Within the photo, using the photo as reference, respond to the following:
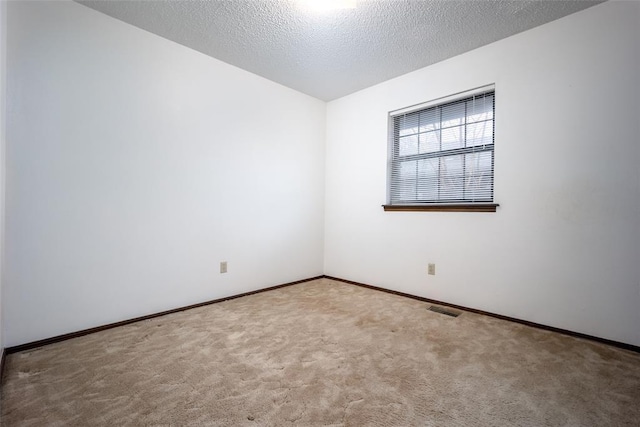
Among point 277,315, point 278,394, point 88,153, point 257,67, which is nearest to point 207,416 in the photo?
point 278,394

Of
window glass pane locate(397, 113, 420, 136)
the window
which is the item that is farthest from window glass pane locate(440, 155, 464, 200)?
window glass pane locate(397, 113, 420, 136)

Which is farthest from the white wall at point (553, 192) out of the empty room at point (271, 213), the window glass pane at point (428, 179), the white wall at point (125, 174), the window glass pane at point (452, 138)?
the white wall at point (125, 174)

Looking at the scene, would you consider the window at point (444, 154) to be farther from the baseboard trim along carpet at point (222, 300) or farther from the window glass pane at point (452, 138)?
the baseboard trim along carpet at point (222, 300)

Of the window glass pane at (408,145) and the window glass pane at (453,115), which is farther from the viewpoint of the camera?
the window glass pane at (408,145)

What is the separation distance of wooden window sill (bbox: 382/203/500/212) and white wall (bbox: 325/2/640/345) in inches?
2.4

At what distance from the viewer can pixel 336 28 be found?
2.33 m

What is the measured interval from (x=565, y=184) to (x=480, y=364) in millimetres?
1548

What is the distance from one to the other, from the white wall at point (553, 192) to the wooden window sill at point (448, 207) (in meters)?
0.06

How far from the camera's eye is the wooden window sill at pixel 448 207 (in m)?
2.53

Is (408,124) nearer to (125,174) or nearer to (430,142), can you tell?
(430,142)

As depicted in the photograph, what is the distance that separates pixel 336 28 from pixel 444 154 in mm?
1585

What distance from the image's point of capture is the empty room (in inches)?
57.6

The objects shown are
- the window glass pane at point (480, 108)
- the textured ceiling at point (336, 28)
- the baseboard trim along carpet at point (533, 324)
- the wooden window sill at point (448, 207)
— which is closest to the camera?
the baseboard trim along carpet at point (533, 324)

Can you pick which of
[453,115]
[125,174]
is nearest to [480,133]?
[453,115]
